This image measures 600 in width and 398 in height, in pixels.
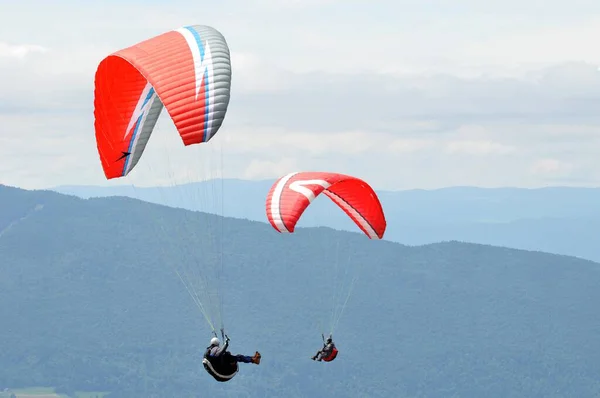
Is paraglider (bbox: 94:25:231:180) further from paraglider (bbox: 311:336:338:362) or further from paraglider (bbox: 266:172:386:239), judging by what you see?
paraglider (bbox: 311:336:338:362)

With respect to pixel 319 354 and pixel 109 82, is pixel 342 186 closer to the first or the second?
pixel 319 354

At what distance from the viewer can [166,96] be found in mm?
38500

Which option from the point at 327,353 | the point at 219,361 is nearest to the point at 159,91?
the point at 219,361

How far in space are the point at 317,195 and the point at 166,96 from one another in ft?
37.7

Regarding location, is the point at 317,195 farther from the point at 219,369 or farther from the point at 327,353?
the point at 219,369

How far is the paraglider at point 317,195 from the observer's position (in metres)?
50.1

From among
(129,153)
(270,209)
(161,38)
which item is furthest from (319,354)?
(161,38)

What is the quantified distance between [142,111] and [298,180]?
33.3ft

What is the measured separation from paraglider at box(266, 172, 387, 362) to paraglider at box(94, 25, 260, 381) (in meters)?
7.15

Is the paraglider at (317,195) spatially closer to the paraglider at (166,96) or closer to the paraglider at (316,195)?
the paraglider at (316,195)

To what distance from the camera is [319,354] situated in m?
50.4

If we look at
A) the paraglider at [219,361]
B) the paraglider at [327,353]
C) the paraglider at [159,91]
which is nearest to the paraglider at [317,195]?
the paraglider at [327,353]

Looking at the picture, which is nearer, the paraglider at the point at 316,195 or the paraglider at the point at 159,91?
the paraglider at the point at 159,91

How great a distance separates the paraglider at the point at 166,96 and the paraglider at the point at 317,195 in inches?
281
